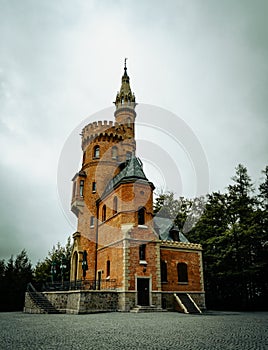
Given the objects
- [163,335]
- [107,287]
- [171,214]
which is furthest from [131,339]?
[171,214]

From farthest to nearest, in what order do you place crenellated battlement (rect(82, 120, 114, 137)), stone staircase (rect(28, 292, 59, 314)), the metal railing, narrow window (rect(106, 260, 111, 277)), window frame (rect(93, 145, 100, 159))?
1. crenellated battlement (rect(82, 120, 114, 137))
2. window frame (rect(93, 145, 100, 159))
3. narrow window (rect(106, 260, 111, 277))
4. the metal railing
5. stone staircase (rect(28, 292, 59, 314))

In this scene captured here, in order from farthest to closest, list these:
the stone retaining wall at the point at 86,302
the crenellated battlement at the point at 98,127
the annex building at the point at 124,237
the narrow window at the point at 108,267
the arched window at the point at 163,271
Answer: the crenellated battlement at the point at 98,127 → the narrow window at the point at 108,267 → the arched window at the point at 163,271 → the annex building at the point at 124,237 → the stone retaining wall at the point at 86,302

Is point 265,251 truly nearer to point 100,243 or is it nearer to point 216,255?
point 216,255

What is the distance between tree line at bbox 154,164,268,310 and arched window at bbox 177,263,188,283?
19.3ft

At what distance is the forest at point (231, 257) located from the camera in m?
30.5

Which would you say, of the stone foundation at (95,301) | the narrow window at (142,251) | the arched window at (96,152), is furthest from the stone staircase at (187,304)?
the arched window at (96,152)

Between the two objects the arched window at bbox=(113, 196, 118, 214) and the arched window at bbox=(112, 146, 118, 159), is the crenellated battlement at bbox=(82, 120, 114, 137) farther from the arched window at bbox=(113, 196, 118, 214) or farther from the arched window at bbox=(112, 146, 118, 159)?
the arched window at bbox=(113, 196, 118, 214)

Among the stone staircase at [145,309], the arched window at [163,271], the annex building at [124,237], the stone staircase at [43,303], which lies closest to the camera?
the stone staircase at [145,309]

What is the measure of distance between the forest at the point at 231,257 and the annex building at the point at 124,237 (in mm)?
4051

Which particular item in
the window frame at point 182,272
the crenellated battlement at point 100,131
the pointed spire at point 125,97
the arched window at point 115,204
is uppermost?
the pointed spire at point 125,97

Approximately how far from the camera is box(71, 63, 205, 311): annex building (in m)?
23.3

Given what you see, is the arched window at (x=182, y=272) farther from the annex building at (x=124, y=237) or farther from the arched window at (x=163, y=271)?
the arched window at (x=163, y=271)

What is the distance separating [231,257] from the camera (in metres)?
31.9

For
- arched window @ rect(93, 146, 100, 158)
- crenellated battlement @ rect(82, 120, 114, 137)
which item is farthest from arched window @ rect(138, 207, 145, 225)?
crenellated battlement @ rect(82, 120, 114, 137)
